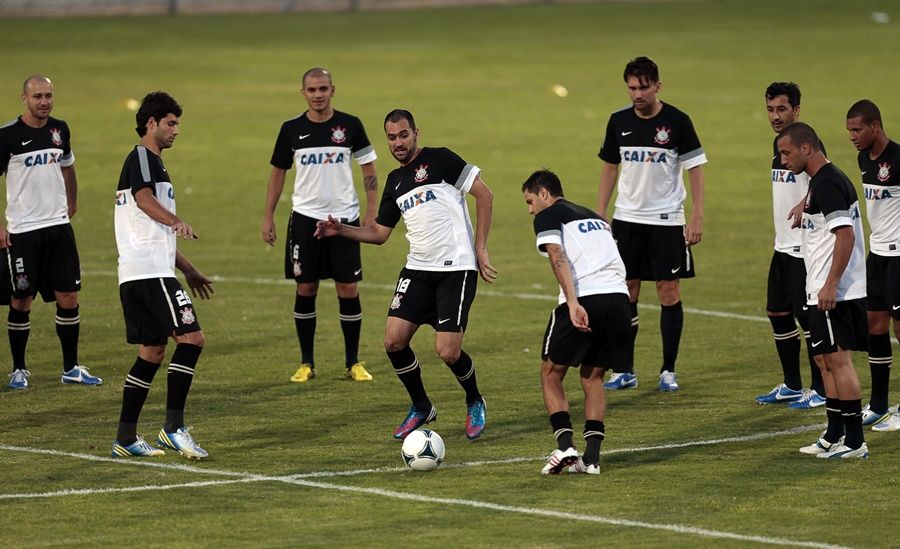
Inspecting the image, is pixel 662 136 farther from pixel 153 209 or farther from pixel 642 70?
pixel 153 209

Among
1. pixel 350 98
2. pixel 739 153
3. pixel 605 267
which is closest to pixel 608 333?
pixel 605 267

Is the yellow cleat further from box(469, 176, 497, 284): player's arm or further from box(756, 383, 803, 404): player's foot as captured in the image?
box(756, 383, 803, 404): player's foot

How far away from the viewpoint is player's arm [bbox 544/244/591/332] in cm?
1000

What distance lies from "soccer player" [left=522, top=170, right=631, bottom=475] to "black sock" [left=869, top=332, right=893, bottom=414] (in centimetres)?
260

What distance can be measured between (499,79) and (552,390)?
3125 centimetres

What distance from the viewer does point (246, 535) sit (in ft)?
29.2

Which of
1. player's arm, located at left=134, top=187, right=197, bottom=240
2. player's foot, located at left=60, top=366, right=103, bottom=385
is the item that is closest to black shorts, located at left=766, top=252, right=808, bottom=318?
player's arm, located at left=134, top=187, right=197, bottom=240

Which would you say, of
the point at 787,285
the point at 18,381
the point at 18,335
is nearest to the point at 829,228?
the point at 787,285

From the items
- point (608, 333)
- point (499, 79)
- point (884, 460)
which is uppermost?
point (499, 79)

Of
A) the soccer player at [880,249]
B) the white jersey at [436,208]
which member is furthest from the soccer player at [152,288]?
the soccer player at [880,249]

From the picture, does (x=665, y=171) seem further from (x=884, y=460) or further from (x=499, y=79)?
(x=499, y=79)

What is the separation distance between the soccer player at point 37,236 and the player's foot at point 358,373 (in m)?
2.28

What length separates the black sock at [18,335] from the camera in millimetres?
13703

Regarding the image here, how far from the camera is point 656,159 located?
13602mm
